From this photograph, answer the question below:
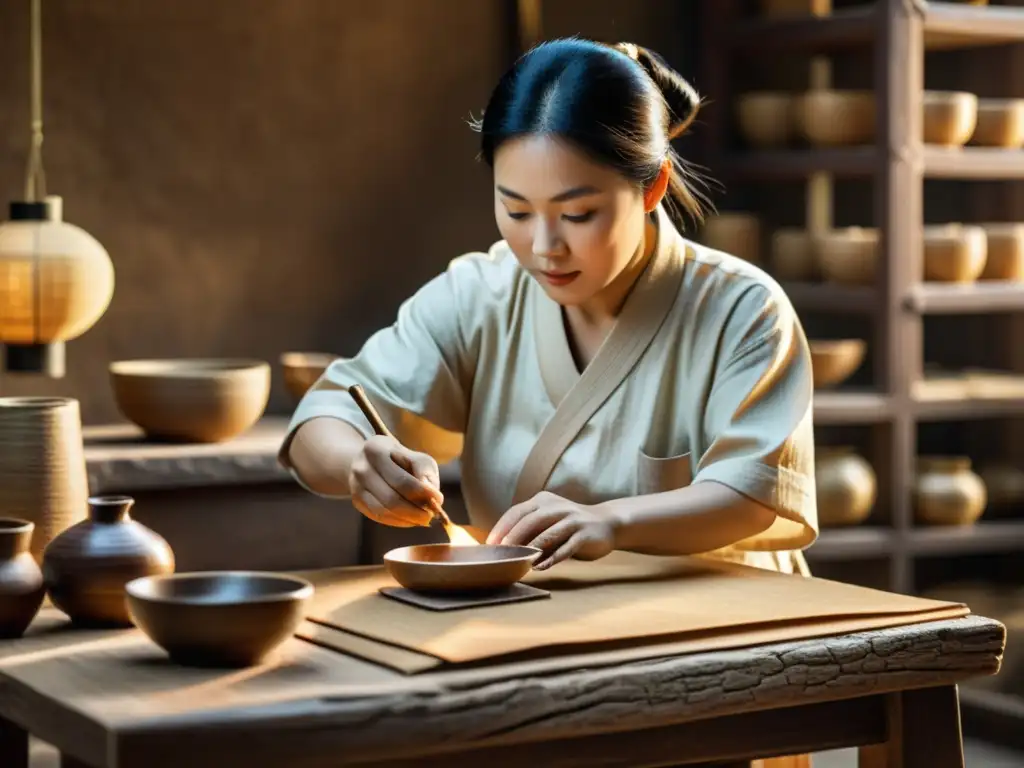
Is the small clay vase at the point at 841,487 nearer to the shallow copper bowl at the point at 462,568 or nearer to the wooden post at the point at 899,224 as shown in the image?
the wooden post at the point at 899,224

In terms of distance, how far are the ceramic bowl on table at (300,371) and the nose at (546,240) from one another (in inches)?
72.5

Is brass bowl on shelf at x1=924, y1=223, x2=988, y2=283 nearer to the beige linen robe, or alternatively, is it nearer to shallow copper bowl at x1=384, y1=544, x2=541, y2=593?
the beige linen robe

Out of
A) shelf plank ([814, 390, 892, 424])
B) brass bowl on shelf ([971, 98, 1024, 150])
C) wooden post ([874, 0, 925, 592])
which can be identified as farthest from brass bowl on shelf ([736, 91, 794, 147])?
shelf plank ([814, 390, 892, 424])

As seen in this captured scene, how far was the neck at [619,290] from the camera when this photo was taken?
8.68 ft

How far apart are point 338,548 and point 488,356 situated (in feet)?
3.87

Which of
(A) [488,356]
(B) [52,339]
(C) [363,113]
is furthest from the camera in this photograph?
(C) [363,113]

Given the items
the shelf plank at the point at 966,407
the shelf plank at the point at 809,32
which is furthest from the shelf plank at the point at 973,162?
the shelf plank at the point at 966,407

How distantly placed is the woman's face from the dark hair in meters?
0.02

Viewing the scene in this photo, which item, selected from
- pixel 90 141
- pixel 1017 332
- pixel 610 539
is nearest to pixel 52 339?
pixel 90 141

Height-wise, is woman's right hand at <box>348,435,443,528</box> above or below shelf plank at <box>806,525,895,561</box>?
above

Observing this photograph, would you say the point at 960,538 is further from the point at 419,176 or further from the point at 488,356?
the point at 488,356

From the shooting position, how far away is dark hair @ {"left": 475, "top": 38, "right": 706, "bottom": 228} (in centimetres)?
236

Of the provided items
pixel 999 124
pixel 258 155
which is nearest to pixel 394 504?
pixel 258 155

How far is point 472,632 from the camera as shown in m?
1.89
